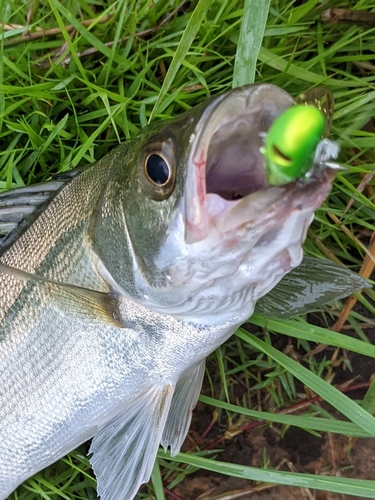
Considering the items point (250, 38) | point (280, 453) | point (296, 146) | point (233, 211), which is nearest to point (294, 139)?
point (296, 146)

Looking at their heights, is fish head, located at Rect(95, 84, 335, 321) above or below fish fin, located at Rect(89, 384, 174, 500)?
above

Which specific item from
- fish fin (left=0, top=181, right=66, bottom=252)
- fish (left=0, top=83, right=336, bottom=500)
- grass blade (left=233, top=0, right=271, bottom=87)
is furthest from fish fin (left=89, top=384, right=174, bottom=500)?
grass blade (left=233, top=0, right=271, bottom=87)

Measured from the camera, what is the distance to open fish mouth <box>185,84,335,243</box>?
1.00m

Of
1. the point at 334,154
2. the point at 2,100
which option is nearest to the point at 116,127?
the point at 2,100

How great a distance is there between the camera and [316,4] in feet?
6.18

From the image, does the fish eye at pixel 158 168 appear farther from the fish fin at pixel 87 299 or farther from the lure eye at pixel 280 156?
the fish fin at pixel 87 299

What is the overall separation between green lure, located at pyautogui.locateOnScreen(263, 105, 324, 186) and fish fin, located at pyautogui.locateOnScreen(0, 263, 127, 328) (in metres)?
0.65

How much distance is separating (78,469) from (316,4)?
189 centimetres

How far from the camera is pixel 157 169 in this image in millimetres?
1115

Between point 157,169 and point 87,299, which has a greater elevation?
point 157,169

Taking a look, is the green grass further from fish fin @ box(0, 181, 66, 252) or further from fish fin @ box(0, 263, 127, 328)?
fish fin @ box(0, 263, 127, 328)

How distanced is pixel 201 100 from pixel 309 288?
0.80 m

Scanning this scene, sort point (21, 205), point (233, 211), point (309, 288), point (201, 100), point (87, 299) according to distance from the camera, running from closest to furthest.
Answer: point (233, 211)
point (87, 299)
point (21, 205)
point (309, 288)
point (201, 100)

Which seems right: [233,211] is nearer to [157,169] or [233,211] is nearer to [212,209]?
[212,209]
